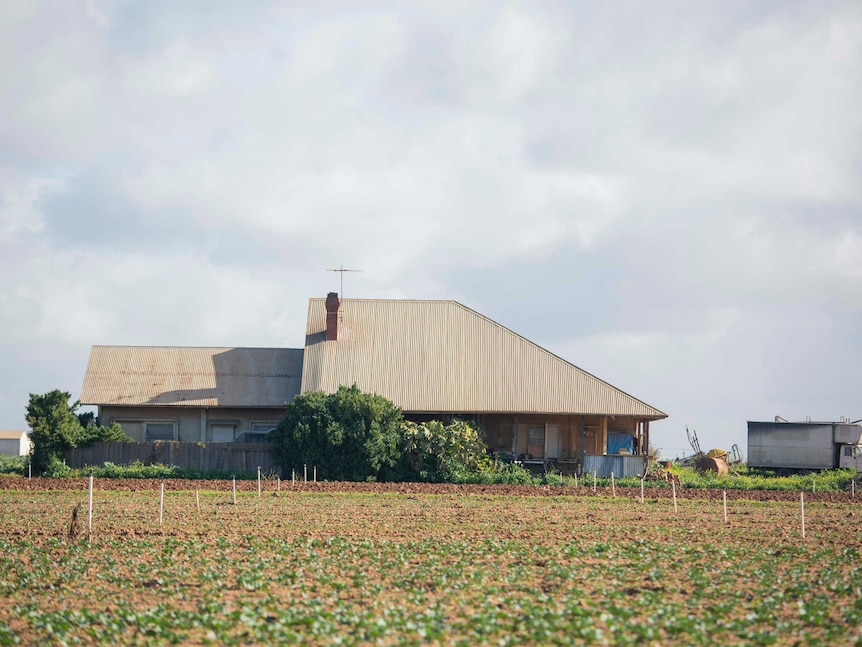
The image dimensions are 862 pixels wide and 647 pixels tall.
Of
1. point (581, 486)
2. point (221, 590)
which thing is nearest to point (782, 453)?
point (581, 486)

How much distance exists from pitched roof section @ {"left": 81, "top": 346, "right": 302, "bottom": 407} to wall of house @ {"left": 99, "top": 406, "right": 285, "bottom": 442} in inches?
25.9

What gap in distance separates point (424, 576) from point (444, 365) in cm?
3063

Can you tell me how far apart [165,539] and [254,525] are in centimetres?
328

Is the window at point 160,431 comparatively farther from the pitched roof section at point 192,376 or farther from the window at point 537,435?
the window at point 537,435

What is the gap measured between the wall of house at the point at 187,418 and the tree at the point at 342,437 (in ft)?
18.6

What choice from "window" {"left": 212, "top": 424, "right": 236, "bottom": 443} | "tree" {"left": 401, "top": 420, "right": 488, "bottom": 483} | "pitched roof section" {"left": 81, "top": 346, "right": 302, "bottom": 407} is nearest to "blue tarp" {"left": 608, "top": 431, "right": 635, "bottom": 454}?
"tree" {"left": 401, "top": 420, "right": 488, "bottom": 483}

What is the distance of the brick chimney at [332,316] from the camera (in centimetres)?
4897

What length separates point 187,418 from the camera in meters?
48.1

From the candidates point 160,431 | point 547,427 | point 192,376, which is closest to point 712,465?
point 547,427

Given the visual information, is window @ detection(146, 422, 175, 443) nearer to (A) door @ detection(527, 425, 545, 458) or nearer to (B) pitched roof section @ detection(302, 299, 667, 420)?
(B) pitched roof section @ detection(302, 299, 667, 420)

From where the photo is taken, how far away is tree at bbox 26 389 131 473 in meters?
42.9

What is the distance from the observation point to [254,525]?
2434 cm

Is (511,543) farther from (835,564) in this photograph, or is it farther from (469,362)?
(469,362)

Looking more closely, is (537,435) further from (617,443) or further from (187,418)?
(187,418)
